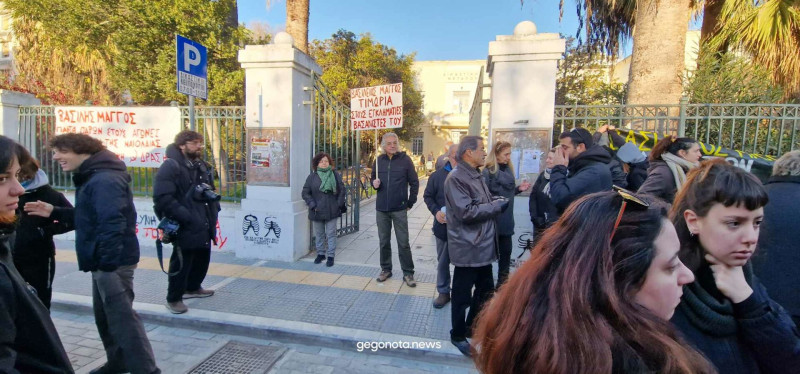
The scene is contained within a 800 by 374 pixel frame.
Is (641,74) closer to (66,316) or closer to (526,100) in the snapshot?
(526,100)

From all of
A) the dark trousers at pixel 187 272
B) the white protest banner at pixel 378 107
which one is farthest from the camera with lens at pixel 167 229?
the white protest banner at pixel 378 107

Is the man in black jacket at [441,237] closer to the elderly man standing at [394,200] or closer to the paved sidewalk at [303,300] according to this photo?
the paved sidewalk at [303,300]

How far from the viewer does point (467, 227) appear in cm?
332

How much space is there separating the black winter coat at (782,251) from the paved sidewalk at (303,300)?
2182mm

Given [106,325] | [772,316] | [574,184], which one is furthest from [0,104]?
[772,316]

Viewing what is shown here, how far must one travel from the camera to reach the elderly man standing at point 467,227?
3252 millimetres

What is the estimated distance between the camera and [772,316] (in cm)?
129

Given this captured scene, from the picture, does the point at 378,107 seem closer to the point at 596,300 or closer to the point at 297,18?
the point at 297,18

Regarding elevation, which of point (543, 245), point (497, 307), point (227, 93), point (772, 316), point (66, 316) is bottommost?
point (66, 316)

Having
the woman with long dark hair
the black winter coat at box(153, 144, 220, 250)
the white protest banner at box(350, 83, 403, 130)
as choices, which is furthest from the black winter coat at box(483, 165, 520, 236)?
the black winter coat at box(153, 144, 220, 250)

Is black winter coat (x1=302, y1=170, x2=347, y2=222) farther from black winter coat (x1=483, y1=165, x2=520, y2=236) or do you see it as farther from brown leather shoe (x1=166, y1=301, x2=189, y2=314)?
black winter coat (x1=483, y1=165, x2=520, y2=236)

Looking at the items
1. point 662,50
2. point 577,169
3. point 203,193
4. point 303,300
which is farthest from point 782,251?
point 662,50

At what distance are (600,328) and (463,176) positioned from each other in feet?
8.17

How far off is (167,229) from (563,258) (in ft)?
12.8
